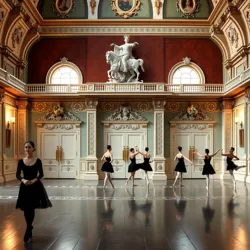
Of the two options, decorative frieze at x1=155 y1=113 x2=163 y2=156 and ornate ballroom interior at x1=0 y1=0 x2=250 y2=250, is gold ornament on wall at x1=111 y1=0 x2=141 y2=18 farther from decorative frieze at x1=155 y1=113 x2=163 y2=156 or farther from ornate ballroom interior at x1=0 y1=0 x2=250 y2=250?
decorative frieze at x1=155 y1=113 x2=163 y2=156

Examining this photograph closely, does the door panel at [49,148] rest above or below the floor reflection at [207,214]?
above

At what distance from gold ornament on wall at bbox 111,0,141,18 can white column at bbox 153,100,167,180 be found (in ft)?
19.3

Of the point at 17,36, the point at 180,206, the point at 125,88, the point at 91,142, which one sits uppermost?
the point at 17,36

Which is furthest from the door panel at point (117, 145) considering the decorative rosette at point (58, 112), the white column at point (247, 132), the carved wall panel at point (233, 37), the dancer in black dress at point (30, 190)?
the dancer in black dress at point (30, 190)

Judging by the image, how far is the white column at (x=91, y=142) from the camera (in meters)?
20.7

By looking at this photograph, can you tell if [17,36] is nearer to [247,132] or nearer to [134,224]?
[247,132]

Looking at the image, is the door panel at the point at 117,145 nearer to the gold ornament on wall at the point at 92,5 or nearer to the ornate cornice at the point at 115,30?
the ornate cornice at the point at 115,30

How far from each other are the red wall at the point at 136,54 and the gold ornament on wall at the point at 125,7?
4.86 ft

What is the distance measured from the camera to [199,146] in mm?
21750

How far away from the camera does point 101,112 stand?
2169cm

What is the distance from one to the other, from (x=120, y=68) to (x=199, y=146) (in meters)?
6.76

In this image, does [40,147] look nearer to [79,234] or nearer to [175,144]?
[175,144]

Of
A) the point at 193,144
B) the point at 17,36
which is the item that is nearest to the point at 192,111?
the point at 193,144

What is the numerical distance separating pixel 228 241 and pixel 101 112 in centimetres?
1614
